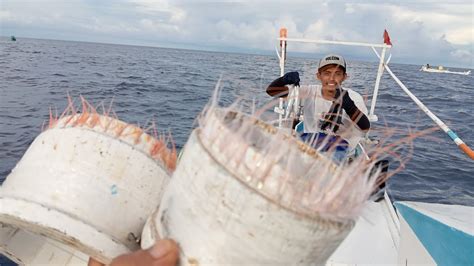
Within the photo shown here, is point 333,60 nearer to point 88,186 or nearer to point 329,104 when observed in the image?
point 329,104

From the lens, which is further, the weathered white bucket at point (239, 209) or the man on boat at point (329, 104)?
the man on boat at point (329, 104)

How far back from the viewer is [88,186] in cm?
191

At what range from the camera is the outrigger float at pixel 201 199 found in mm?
1310

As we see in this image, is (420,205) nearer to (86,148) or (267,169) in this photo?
(267,169)

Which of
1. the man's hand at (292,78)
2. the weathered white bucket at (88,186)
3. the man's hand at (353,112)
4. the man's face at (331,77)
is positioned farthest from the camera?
the man's face at (331,77)

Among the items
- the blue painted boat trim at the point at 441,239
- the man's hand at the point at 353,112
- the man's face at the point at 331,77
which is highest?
the man's face at the point at 331,77

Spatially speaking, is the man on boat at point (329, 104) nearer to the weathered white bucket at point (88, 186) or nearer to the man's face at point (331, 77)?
the man's face at point (331, 77)

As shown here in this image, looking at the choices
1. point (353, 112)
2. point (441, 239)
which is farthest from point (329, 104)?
point (441, 239)

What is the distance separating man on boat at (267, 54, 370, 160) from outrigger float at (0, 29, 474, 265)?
1.57 m

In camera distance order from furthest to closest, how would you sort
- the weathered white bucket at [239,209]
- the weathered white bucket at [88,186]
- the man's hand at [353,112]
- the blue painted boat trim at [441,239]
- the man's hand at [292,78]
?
1. the man's hand at [292,78]
2. the man's hand at [353,112]
3. the blue painted boat trim at [441,239]
4. the weathered white bucket at [88,186]
5. the weathered white bucket at [239,209]

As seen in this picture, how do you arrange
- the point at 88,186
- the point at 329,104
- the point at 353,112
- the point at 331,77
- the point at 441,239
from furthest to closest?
1. the point at 329,104
2. the point at 331,77
3. the point at 353,112
4. the point at 441,239
5. the point at 88,186

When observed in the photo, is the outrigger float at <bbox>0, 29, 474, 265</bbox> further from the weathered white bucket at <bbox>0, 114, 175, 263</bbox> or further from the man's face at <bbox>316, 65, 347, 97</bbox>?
the man's face at <bbox>316, 65, 347, 97</bbox>

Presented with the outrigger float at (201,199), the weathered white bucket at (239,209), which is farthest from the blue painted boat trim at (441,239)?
the weathered white bucket at (239,209)

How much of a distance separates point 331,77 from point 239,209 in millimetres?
3680
